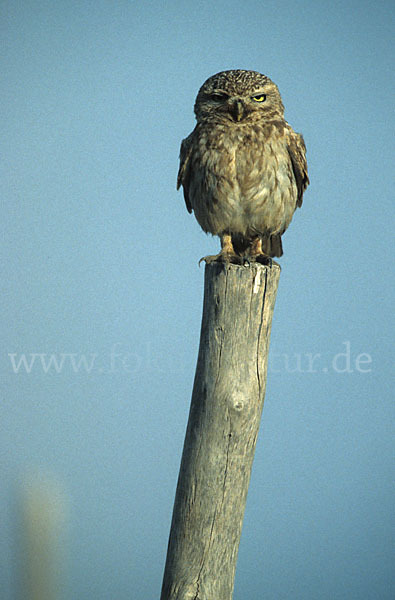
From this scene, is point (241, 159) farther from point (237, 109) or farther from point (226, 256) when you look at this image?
point (226, 256)

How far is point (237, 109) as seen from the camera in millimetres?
2592

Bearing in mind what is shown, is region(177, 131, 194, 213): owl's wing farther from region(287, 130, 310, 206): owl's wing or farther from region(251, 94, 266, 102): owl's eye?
region(287, 130, 310, 206): owl's wing

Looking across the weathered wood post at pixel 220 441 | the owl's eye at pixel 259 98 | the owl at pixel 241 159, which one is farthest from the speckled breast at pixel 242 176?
the weathered wood post at pixel 220 441

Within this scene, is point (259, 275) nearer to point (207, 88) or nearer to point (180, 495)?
point (180, 495)

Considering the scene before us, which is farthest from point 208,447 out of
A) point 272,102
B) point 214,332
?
point 272,102

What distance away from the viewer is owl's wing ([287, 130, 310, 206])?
2705 millimetres

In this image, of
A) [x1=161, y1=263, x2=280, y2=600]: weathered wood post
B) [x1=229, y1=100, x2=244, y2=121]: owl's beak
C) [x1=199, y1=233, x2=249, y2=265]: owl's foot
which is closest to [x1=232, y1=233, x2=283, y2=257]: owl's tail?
[x1=199, y1=233, x2=249, y2=265]: owl's foot

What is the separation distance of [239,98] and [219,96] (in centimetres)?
10

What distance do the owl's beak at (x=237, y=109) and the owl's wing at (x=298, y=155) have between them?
24 centimetres

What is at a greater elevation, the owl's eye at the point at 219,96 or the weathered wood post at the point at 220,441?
the owl's eye at the point at 219,96

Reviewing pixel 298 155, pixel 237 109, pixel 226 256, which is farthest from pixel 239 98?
pixel 226 256

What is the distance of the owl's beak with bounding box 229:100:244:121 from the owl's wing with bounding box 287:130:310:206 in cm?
24

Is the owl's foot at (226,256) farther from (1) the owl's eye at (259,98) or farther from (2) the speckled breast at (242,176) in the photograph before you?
(1) the owl's eye at (259,98)

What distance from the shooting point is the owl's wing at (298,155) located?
2.71 metres
